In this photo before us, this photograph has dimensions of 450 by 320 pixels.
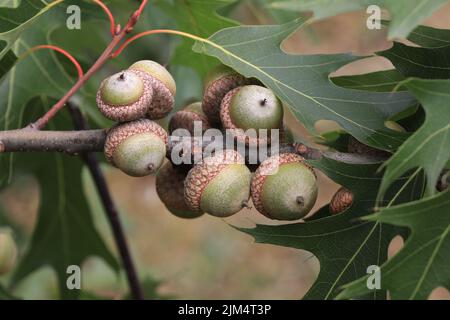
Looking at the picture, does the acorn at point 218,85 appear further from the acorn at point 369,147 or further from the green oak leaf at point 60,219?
the green oak leaf at point 60,219

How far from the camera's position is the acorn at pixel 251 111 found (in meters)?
1.18

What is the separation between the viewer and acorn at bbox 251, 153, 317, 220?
1132mm

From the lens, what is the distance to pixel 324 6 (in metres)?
0.94

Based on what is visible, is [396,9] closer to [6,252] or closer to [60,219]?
[6,252]

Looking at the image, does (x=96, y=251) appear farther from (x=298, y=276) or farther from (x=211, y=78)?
(x=298, y=276)

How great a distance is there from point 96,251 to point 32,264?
6.9 inches

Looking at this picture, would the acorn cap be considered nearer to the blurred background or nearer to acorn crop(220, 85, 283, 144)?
acorn crop(220, 85, 283, 144)

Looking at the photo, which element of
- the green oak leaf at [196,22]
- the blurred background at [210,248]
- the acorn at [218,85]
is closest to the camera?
the acorn at [218,85]

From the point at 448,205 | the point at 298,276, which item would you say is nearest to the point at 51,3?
the point at 448,205

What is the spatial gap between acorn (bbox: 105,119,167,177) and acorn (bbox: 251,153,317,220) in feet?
0.52

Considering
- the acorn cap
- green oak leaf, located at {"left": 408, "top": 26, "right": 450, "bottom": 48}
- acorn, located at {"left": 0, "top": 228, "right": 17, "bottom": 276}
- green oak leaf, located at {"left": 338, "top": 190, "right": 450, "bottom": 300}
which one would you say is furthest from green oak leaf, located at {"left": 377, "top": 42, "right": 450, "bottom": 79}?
acorn, located at {"left": 0, "top": 228, "right": 17, "bottom": 276}

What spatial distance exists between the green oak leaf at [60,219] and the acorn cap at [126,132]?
0.77 meters

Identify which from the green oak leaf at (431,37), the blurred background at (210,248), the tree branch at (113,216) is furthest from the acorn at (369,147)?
the blurred background at (210,248)

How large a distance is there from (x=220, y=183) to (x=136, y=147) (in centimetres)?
14
